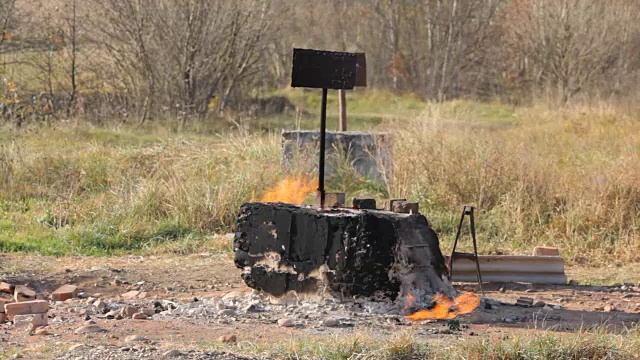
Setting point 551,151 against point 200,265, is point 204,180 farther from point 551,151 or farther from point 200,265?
point 551,151

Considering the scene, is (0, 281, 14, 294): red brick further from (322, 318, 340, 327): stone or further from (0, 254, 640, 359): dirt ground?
(322, 318, 340, 327): stone

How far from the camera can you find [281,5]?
22.5 meters

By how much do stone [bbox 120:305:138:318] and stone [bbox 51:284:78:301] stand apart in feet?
3.33

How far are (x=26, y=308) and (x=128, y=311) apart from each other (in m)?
0.61

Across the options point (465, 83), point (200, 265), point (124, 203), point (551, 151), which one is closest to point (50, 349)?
point (200, 265)

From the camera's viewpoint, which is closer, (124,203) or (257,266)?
(257,266)

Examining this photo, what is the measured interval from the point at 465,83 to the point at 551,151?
15993 mm

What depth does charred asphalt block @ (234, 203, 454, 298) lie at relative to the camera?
6.70 metres

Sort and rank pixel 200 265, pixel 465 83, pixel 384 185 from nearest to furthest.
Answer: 1. pixel 200 265
2. pixel 384 185
3. pixel 465 83

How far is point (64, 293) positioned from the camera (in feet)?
24.7

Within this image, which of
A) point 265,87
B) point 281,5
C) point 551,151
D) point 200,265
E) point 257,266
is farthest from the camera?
point 265,87

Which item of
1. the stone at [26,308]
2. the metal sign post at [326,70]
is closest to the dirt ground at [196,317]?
the stone at [26,308]

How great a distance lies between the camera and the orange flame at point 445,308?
664 cm

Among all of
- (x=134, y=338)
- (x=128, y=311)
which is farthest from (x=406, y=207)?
(x=134, y=338)
